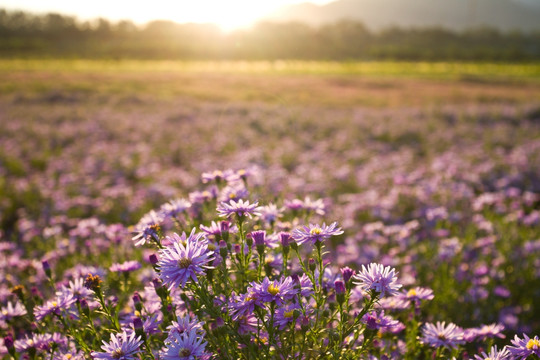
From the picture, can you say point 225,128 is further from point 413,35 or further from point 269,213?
point 413,35

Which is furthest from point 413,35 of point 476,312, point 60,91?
point 476,312

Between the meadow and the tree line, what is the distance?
3899 centimetres

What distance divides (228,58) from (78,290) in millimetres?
62413

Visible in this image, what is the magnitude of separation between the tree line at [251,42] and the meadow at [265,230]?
1535 inches

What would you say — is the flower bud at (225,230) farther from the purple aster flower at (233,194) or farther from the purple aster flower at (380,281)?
the purple aster flower at (380,281)

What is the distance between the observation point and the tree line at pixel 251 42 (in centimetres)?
6362

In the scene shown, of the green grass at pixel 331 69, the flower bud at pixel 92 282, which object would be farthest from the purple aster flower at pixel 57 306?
the green grass at pixel 331 69

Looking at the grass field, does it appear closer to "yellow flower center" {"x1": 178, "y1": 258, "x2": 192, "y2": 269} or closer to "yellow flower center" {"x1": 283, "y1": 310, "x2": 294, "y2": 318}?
"yellow flower center" {"x1": 283, "y1": 310, "x2": 294, "y2": 318}

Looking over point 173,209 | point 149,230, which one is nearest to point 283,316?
point 149,230

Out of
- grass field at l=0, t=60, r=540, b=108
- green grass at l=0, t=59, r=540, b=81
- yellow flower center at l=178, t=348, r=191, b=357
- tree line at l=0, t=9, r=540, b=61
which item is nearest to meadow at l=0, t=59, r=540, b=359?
yellow flower center at l=178, t=348, r=191, b=357

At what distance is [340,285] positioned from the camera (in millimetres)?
1880

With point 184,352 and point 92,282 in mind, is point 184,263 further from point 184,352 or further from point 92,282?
point 92,282

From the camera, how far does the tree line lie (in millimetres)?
63625

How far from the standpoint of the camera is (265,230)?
2.45 m
